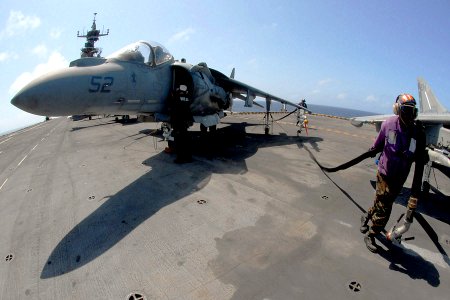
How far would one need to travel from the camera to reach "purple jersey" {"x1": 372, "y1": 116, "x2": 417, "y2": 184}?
3.86m

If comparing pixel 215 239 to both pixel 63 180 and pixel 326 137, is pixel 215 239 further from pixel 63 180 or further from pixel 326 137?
pixel 326 137

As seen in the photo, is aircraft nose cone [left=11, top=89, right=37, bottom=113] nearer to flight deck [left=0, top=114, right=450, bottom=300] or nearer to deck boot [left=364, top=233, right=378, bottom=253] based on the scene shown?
flight deck [left=0, top=114, right=450, bottom=300]

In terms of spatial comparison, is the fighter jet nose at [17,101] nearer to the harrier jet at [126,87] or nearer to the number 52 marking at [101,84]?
the harrier jet at [126,87]

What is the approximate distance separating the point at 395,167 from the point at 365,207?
85.8 inches

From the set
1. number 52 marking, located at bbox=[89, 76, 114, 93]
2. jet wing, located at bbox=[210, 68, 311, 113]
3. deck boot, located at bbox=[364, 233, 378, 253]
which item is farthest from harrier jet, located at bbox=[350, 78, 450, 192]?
jet wing, located at bbox=[210, 68, 311, 113]

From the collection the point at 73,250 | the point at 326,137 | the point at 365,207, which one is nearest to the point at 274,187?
the point at 365,207

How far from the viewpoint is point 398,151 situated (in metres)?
3.92

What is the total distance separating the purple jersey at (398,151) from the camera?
386 centimetres

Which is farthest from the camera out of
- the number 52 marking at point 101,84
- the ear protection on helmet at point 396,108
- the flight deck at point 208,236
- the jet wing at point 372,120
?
the jet wing at point 372,120

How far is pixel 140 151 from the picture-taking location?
10500mm

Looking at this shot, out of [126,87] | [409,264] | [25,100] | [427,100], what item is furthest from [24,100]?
[427,100]

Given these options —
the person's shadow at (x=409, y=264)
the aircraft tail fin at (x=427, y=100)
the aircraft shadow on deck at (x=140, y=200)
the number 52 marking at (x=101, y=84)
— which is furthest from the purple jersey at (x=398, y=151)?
the aircraft tail fin at (x=427, y=100)

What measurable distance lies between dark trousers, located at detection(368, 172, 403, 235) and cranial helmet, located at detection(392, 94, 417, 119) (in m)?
1.07

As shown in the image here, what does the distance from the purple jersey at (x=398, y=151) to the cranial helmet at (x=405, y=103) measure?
0.21m
